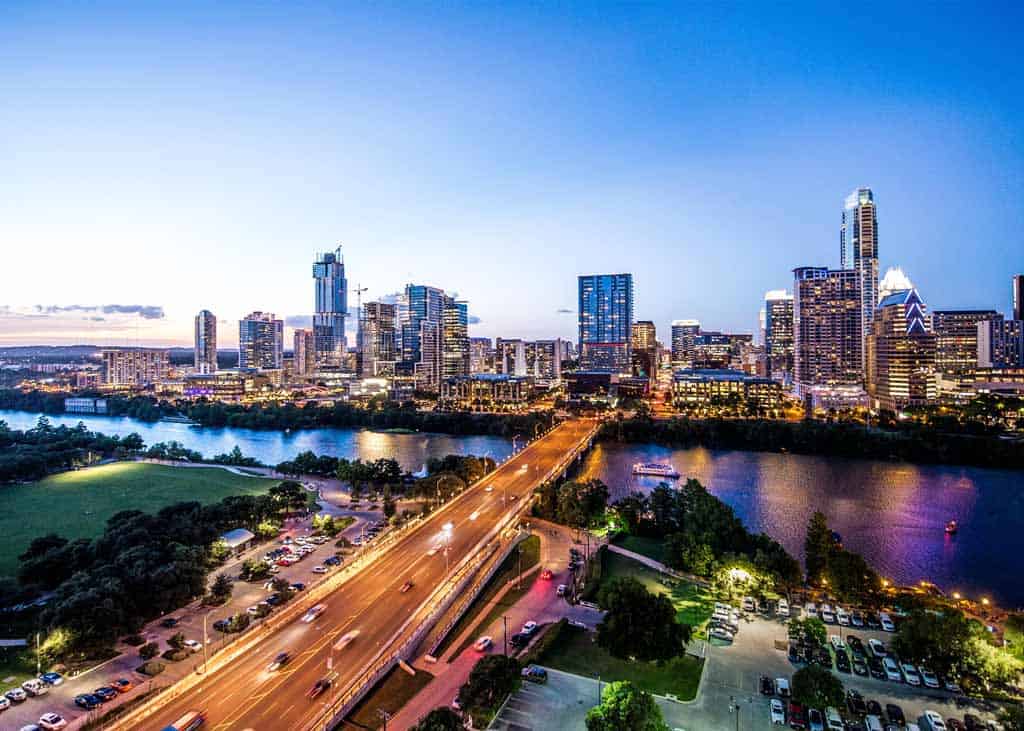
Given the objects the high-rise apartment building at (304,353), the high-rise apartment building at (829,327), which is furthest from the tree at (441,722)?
the high-rise apartment building at (304,353)

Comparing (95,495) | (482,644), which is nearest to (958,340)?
(482,644)

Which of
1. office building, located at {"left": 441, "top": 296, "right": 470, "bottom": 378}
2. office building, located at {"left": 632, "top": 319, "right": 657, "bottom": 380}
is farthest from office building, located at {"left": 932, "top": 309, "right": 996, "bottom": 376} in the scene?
office building, located at {"left": 441, "top": 296, "right": 470, "bottom": 378}

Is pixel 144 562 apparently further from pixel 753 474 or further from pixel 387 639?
pixel 753 474

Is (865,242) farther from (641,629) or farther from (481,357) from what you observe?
(641,629)

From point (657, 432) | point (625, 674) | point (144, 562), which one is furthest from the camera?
point (657, 432)

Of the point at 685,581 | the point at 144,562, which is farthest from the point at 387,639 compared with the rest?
the point at 685,581

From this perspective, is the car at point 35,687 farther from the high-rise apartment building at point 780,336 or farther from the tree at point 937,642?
the high-rise apartment building at point 780,336
